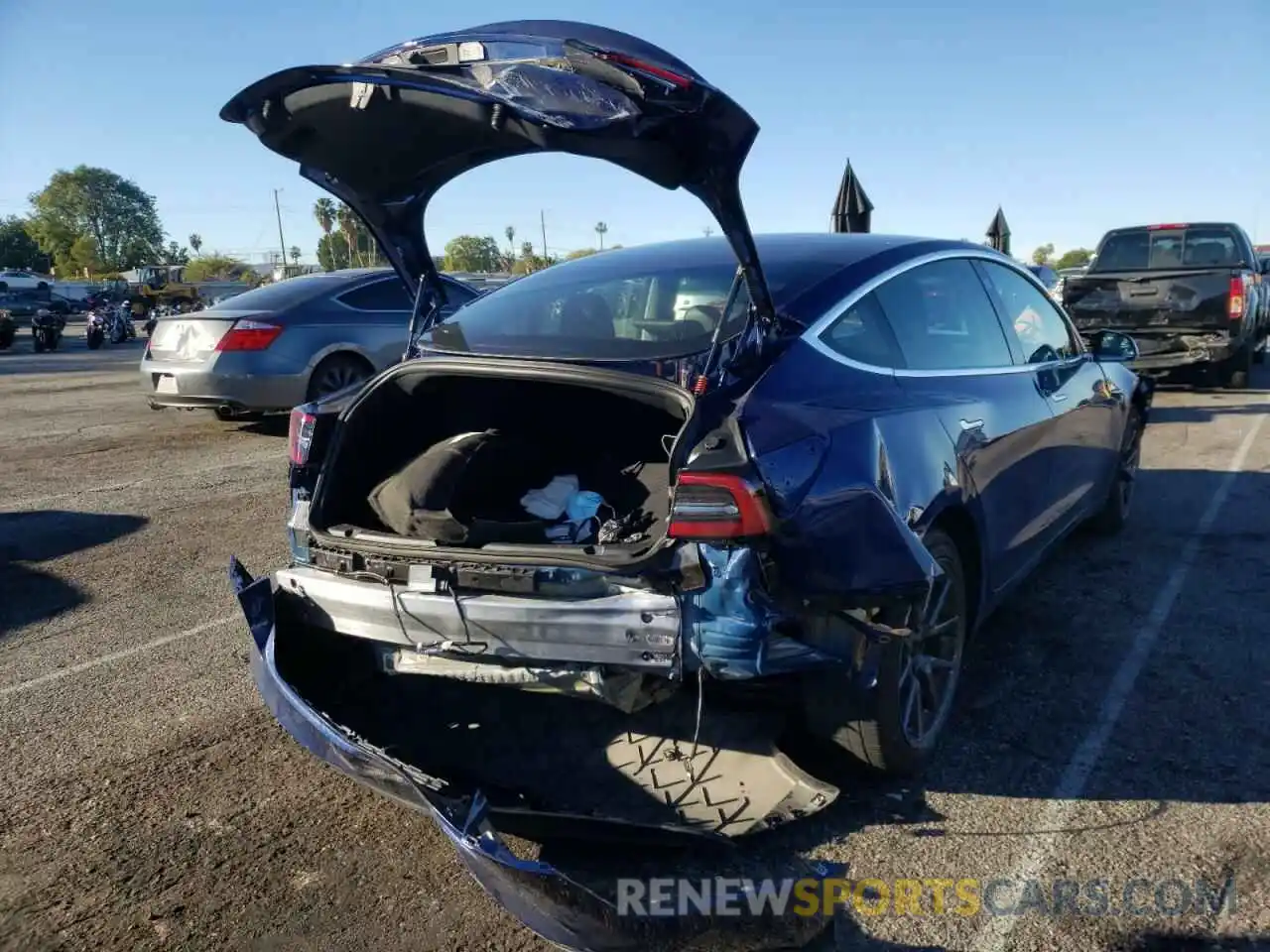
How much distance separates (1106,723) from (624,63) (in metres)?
2.74

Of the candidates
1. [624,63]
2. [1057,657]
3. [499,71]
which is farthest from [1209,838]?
[499,71]

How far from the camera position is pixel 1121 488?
5.82 metres

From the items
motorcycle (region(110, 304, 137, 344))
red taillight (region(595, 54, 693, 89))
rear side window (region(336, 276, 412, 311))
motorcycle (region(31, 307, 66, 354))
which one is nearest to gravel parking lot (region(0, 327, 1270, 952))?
red taillight (region(595, 54, 693, 89))

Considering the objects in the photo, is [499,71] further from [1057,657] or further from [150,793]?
[1057,657]

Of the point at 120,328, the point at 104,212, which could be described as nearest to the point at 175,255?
the point at 104,212

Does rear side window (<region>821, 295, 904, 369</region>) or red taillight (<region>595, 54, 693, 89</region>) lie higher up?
red taillight (<region>595, 54, 693, 89</region>)

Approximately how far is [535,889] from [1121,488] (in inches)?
189

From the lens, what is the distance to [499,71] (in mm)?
2639

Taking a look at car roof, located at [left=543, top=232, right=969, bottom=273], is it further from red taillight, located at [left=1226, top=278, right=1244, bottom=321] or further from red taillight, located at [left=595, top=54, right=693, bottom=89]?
red taillight, located at [left=1226, top=278, right=1244, bottom=321]

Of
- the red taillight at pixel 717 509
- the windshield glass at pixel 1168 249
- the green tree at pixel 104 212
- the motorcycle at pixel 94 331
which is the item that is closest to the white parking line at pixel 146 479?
the red taillight at pixel 717 509

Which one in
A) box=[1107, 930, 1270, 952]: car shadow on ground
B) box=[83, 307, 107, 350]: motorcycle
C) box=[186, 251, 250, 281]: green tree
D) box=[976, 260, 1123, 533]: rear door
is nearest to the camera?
box=[1107, 930, 1270, 952]: car shadow on ground

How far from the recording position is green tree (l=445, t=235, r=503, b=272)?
101 m

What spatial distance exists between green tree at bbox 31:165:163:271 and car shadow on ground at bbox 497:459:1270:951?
120 m

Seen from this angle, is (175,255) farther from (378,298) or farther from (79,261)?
(378,298)
